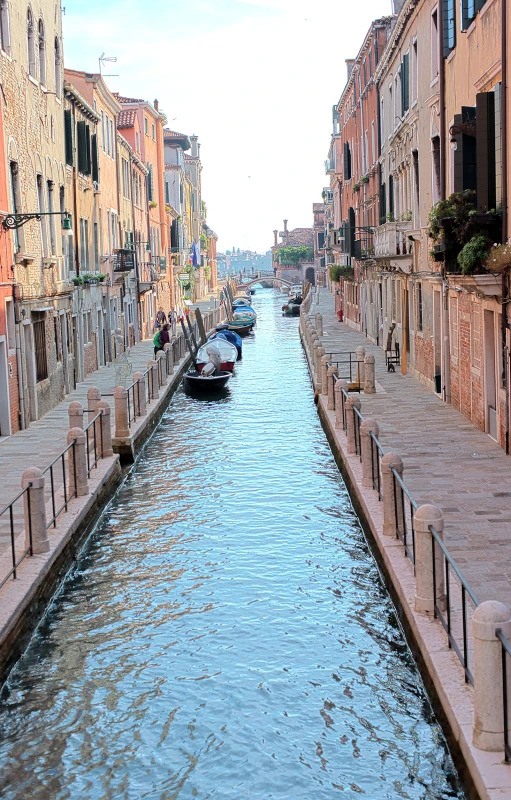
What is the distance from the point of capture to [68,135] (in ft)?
85.6

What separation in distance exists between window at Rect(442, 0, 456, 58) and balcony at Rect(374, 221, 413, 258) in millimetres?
6588

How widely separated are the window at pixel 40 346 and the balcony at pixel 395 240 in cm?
924

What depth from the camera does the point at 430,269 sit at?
74.2 ft

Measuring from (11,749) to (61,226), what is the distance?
60.7 ft

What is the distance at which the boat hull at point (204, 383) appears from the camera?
2759cm

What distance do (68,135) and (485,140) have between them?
14588mm

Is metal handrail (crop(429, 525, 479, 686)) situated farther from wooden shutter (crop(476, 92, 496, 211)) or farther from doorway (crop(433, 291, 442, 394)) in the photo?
doorway (crop(433, 291, 442, 394))

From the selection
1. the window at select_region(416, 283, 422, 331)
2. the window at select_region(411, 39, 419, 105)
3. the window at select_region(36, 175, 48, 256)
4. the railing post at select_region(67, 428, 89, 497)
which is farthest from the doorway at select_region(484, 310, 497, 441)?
the window at select_region(36, 175, 48, 256)

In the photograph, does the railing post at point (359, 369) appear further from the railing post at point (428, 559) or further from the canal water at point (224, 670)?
the railing post at point (428, 559)

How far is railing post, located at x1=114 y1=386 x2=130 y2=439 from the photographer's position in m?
17.5

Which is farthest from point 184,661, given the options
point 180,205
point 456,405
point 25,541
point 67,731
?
point 180,205

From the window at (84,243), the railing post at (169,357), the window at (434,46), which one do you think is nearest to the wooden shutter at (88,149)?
the window at (84,243)

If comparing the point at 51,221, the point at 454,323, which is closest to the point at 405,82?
the point at 454,323

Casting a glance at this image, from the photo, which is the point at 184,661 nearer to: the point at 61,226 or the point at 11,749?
the point at 11,749
